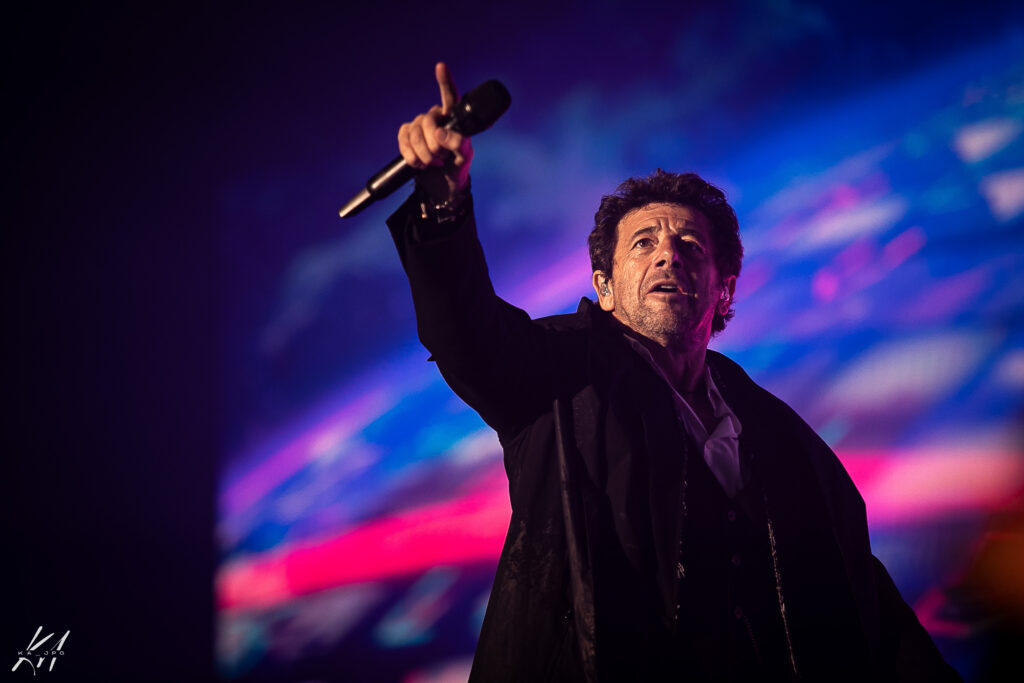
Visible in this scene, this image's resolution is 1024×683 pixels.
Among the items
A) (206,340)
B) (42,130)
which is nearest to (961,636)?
(206,340)

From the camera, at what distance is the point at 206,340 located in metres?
2.22

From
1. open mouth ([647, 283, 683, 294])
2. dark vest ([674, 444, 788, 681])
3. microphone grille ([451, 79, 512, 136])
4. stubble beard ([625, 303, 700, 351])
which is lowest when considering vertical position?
dark vest ([674, 444, 788, 681])

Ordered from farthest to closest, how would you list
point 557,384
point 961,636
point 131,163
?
point 131,163 → point 961,636 → point 557,384

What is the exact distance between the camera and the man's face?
156 centimetres

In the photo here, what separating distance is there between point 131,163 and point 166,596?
155 cm

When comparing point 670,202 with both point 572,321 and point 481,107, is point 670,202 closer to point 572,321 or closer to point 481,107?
point 572,321

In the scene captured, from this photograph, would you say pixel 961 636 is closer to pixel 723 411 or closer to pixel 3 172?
pixel 723 411

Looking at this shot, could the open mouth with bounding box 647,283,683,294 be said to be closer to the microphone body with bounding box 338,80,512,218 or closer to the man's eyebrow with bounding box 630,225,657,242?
the man's eyebrow with bounding box 630,225,657,242

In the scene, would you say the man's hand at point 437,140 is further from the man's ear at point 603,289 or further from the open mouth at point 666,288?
the man's ear at point 603,289

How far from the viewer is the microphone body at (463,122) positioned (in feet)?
2.81

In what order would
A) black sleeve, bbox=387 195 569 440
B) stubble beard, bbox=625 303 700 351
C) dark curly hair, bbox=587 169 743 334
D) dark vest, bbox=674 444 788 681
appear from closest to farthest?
black sleeve, bbox=387 195 569 440
dark vest, bbox=674 444 788 681
stubble beard, bbox=625 303 700 351
dark curly hair, bbox=587 169 743 334

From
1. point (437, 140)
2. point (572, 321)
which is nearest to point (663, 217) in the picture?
point (572, 321)

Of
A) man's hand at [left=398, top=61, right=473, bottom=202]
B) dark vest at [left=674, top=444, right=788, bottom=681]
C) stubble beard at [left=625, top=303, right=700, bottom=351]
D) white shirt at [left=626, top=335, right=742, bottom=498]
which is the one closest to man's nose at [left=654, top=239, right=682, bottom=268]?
stubble beard at [left=625, top=303, right=700, bottom=351]

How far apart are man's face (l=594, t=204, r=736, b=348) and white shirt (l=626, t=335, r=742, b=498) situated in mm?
135
